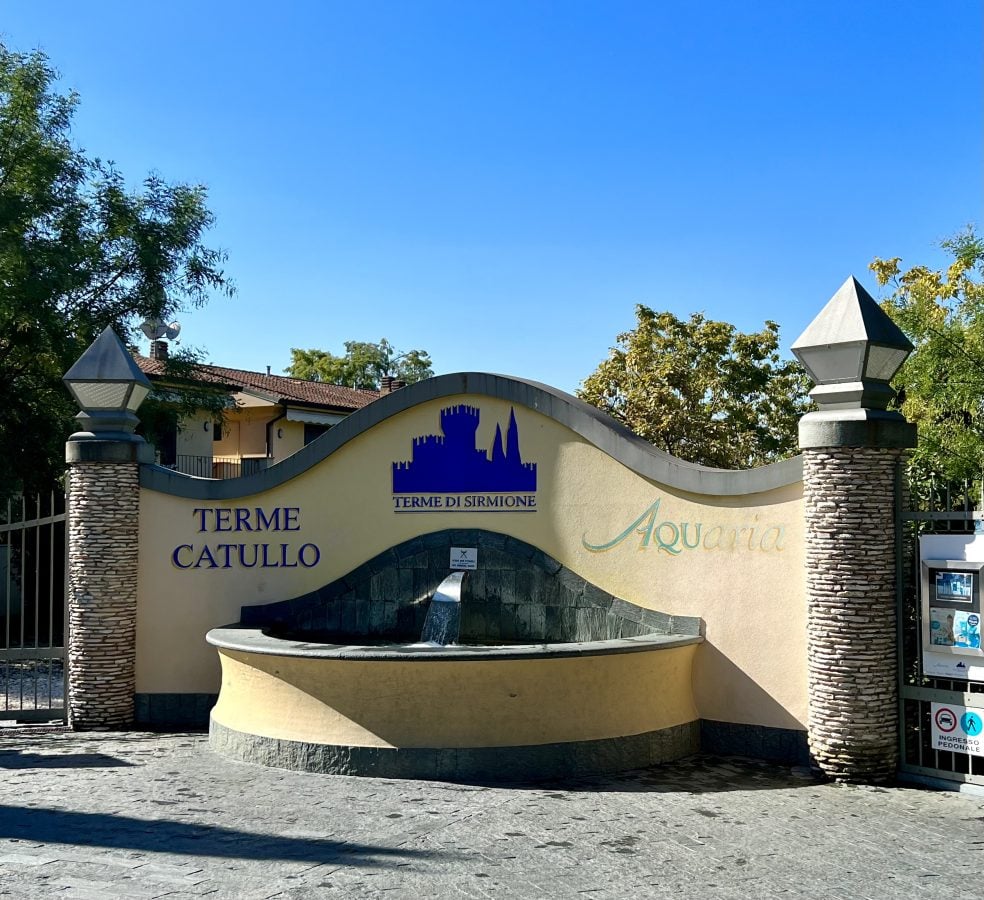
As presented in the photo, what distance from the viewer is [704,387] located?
30.3 m

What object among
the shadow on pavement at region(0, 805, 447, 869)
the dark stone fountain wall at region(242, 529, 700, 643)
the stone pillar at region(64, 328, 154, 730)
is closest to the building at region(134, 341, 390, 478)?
the stone pillar at region(64, 328, 154, 730)

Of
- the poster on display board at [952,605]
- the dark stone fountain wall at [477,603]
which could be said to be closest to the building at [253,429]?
the dark stone fountain wall at [477,603]

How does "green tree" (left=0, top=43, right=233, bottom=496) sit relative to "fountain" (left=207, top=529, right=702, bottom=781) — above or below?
above

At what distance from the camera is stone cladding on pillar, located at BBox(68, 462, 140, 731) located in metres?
11.4

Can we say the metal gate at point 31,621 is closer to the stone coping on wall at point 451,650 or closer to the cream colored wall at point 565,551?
the cream colored wall at point 565,551

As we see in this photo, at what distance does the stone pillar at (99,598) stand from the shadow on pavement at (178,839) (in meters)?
3.78

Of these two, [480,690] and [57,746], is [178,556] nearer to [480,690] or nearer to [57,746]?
[57,746]

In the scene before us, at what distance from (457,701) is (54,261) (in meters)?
13.3

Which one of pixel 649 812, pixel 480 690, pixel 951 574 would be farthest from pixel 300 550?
pixel 951 574

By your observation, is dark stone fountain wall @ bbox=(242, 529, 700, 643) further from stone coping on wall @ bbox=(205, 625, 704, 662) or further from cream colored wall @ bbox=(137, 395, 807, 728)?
stone coping on wall @ bbox=(205, 625, 704, 662)

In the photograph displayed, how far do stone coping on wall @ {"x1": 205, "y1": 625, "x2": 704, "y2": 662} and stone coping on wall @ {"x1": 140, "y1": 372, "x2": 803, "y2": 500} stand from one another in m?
1.58

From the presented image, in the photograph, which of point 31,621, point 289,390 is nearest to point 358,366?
point 289,390

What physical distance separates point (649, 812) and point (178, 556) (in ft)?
21.7

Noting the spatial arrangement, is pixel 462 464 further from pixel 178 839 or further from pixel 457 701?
pixel 178 839
